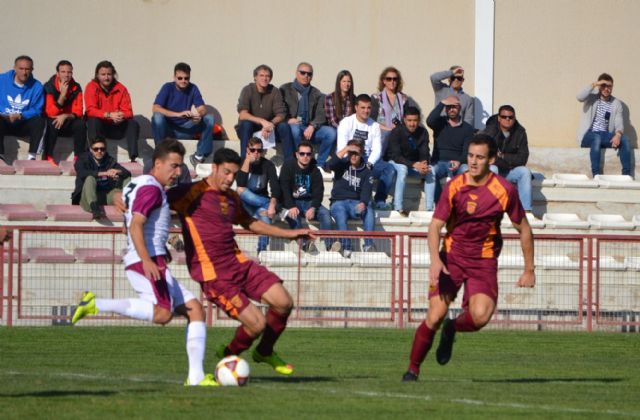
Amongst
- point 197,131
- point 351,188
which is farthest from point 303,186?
point 197,131

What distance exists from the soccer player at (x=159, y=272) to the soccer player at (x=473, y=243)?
189 centimetres

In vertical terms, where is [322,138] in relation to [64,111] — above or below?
below

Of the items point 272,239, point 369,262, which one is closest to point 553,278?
point 369,262

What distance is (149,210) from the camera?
8.89 metres

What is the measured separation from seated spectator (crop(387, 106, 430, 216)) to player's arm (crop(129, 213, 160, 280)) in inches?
391

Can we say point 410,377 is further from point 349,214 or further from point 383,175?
point 383,175

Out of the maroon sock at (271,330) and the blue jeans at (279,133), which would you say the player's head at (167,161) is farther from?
the blue jeans at (279,133)

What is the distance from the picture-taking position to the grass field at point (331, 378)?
7816 millimetres

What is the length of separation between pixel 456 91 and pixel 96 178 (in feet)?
21.8

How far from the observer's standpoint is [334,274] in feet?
51.0

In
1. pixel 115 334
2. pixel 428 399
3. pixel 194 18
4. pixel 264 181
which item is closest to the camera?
pixel 428 399

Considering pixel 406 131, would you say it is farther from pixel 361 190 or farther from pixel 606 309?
pixel 606 309

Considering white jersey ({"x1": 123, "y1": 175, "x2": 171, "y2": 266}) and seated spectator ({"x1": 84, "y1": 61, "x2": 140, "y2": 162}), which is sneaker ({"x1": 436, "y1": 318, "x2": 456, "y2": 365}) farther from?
seated spectator ({"x1": 84, "y1": 61, "x2": 140, "y2": 162})

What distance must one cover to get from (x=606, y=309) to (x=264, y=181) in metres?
5.18
